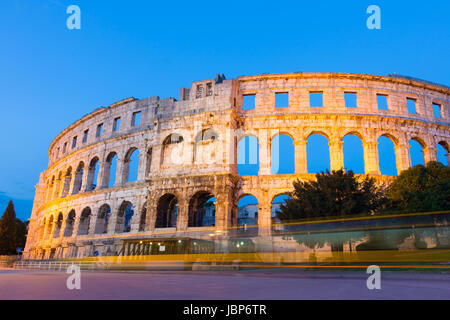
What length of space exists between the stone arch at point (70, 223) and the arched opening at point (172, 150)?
A: 1382 centimetres

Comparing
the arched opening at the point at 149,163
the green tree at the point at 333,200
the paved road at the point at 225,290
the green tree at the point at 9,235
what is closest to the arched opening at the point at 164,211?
the arched opening at the point at 149,163

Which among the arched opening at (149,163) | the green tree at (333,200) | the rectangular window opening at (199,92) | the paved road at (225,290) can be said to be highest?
the rectangular window opening at (199,92)

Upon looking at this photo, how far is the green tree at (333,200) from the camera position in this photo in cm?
1577

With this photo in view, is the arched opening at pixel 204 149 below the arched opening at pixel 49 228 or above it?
above

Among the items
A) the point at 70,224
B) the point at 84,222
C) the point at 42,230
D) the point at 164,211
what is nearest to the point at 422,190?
the point at 164,211

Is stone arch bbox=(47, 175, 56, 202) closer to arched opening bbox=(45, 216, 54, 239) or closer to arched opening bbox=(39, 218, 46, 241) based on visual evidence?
arched opening bbox=(39, 218, 46, 241)

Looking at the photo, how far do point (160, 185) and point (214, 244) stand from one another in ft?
21.7

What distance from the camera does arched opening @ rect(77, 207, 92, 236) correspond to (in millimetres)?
30625

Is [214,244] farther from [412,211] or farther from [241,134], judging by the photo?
[412,211]

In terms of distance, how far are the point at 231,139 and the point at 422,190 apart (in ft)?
41.7

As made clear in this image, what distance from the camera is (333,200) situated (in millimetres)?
15961

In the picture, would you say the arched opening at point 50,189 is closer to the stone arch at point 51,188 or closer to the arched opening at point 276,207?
the stone arch at point 51,188

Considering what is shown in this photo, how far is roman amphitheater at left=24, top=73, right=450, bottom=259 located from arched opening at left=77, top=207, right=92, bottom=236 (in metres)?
0.28
